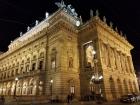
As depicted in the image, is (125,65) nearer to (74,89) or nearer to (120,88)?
(120,88)

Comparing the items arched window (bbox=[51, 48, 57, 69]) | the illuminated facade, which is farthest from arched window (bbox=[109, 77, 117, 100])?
arched window (bbox=[51, 48, 57, 69])

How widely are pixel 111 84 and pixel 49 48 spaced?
1583cm

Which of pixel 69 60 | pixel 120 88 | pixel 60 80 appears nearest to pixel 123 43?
pixel 120 88

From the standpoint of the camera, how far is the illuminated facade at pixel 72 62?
2912 centimetres

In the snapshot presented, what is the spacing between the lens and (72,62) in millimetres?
32125

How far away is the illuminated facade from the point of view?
2912 centimetres

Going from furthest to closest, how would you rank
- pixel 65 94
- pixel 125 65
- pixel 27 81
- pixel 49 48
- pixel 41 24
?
pixel 41 24 < pixel 125 65 < pixel 27 81 < pixel 49 48 < pixel 65 94

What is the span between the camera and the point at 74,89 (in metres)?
30.2

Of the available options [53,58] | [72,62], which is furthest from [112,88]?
[53,58]

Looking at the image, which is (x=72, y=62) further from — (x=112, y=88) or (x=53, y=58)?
(x=112, y=88)

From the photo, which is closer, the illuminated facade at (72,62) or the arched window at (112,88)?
the illuminated facade at (72,62)

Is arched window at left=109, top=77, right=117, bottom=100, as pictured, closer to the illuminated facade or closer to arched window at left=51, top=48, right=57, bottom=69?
the illuminated facade

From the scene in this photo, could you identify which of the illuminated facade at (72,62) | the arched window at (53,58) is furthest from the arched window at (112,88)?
the arched window at (53,58)

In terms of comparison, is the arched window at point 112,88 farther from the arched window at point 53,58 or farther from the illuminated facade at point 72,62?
the arched window at point 53,58
